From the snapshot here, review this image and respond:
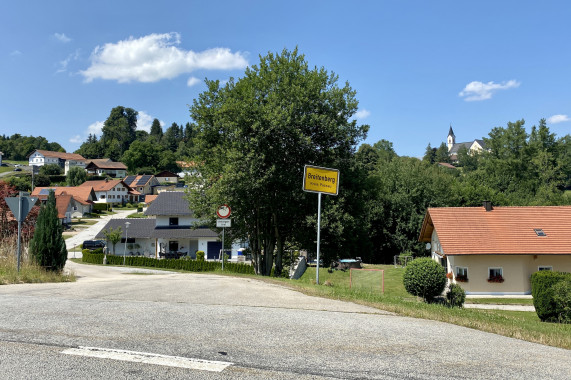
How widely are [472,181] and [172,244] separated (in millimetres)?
41899

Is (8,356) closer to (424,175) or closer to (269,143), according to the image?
(269,143)

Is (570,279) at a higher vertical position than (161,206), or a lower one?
lower

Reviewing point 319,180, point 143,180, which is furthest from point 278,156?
point 143,180

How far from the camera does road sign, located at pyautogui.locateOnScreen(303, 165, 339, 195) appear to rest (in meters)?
14.3

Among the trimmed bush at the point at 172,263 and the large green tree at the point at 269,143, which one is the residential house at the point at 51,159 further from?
the large green tree at the point at 269,143

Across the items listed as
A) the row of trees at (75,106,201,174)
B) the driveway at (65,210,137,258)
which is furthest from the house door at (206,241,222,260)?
the row of trees at (75,106,201,174)

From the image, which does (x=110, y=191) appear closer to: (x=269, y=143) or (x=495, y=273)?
(x=269, y=143)

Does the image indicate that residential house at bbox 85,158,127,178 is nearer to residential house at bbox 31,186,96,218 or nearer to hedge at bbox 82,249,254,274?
residential house at bbox 31,186,96,218

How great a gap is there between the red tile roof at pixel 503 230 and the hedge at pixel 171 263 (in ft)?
48.0

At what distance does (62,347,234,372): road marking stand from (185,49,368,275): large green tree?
18.6 m

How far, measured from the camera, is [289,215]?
1056 inches

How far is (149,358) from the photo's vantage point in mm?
4891

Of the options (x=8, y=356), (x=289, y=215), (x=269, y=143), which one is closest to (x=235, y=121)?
(x=269, y=143)

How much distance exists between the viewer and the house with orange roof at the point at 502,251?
29.0 metres
